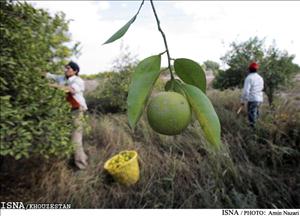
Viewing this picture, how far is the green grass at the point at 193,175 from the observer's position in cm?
249

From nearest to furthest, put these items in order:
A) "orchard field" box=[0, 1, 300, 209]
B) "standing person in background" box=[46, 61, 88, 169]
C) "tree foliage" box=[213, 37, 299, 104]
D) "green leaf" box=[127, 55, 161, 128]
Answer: "green leaf" box=[127, 55, 161, 128]
"orchard field" box=[0, 1, 300, 209]
"standing person in background" box=[46, 61, 88, 169]
"tree foliage" box=[213, 37, 299, 104]

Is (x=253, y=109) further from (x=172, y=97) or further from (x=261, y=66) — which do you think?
(x=172, y=97)

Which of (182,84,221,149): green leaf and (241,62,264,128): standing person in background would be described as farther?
(241,62,264,128): standing person in background

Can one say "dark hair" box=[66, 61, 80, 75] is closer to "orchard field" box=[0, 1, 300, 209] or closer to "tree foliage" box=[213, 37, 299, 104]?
"orchard field" box=[0, 1, 300, 209]

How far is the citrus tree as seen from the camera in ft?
0.92

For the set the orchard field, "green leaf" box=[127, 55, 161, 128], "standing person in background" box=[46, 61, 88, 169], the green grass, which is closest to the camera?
"green leaf" box=[127, 55, 161, 128]

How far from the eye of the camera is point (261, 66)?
5.68m

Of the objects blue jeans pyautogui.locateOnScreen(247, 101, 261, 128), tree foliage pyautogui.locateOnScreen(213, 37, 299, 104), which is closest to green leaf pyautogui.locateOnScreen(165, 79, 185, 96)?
blue jeans pyautogui.locateOnScreen(247, 101, 261, 128)

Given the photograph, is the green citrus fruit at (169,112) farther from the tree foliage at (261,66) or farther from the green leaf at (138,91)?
the tree foliage at (261,66)

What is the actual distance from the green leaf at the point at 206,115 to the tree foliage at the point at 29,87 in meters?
2.03

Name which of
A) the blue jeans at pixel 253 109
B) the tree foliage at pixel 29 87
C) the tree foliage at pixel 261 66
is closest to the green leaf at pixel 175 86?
the tree foliage at pixel 29 87

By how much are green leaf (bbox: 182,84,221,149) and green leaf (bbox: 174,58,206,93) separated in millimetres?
23

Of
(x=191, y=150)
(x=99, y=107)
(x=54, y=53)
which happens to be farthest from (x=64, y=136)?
(x=99, y=107)

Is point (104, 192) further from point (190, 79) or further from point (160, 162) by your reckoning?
point (190, 79)
